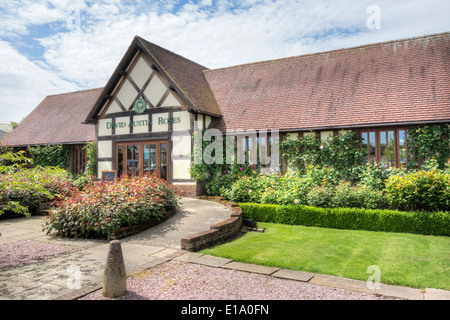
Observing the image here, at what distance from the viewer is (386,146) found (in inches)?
445

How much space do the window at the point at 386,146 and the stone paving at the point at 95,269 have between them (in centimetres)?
670

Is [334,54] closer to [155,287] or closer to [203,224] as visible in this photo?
[203,224]

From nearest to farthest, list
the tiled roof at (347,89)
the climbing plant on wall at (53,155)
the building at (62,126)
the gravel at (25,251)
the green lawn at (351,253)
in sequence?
the green lawn at (351,253)
the gravel at (25,251)
the tiled roof at (347,89)
the building at (62,126)
the climbing plant on wall at (53,155)

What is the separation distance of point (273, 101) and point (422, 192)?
23.7 ft

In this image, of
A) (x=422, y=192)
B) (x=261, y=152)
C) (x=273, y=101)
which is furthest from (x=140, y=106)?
(x=422, y=192)

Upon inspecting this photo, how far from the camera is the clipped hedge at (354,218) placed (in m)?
8.05

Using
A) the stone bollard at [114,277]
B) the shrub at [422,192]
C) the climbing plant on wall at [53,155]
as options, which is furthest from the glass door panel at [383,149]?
the climbing plant on wall at [53,155]

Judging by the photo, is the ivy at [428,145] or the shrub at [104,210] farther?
the ivy at [428,145]

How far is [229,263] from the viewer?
5805mm

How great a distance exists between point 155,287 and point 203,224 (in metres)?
3.88

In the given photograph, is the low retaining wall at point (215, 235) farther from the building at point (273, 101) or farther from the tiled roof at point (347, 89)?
the tiled roof at point (347, 89)

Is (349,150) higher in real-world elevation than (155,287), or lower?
higher

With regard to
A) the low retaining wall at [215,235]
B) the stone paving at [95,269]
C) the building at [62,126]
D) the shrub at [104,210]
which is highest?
the building at [62,126]
